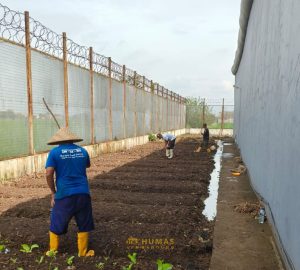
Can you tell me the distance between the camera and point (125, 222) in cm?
556

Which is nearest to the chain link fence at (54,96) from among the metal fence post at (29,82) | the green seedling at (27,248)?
the metal fence post at (29,82)

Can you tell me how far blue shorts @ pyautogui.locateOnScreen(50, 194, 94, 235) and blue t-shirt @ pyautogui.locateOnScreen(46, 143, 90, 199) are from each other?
7 cm

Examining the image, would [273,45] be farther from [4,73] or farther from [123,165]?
[123,165]

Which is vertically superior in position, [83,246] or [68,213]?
[68,213]

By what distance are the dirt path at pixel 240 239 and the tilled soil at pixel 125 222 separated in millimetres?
189

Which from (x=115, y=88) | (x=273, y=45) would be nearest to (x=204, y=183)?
(x=273, y=45)

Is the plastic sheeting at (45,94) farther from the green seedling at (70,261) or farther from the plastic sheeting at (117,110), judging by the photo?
the green seedling at (70,261)

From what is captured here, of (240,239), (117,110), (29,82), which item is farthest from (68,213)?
(117,110)

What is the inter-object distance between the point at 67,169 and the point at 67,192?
0.93 feet

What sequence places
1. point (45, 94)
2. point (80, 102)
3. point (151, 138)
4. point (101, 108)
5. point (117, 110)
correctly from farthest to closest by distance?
point (151, 138) < point (117, 110) < point (101, 108) < point (80, 102) < point (45, 94)

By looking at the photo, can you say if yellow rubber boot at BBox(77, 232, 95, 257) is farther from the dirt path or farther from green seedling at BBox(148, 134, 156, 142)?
green seedling at BBox(148, 134, 156, 142)

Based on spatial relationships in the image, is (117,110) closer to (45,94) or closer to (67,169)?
(45,94)

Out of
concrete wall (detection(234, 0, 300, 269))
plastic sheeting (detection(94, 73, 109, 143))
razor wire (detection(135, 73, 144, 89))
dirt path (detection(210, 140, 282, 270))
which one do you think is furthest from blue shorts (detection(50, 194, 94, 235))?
razor wire (detection(135, 73, 144, 89))

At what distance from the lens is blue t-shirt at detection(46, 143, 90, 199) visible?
4160mm
